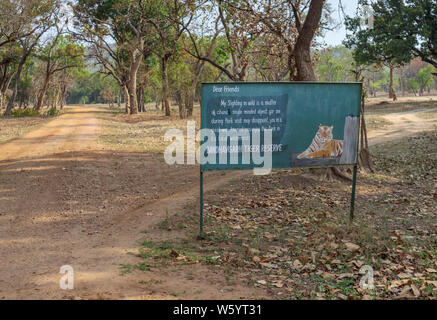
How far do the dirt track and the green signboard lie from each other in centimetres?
204

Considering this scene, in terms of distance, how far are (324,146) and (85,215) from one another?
470cm

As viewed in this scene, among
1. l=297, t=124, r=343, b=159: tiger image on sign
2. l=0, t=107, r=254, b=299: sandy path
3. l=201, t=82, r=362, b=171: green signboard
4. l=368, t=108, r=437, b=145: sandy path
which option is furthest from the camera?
l=368, t=108, r=437, b=145: sandy path

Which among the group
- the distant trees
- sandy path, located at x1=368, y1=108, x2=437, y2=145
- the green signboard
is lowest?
sandy path, located at x1=368, y1=108, x2=437, y2=145

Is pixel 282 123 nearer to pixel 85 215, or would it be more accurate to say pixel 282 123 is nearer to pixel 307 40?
pixel 85 215

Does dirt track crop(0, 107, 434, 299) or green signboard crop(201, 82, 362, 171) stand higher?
green signboard crop(201, 82, 362, 171)

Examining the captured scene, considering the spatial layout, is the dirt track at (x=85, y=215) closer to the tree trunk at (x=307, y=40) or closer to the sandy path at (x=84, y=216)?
the sandy path at (x=84, y=216)

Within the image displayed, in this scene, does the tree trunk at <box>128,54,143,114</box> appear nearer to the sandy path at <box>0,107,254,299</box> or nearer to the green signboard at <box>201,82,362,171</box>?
the sandy path at <box>0,107,254,299</box>

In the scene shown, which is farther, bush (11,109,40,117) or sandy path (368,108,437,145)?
bush (11,109,40,117)

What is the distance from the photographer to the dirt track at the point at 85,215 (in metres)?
5.23

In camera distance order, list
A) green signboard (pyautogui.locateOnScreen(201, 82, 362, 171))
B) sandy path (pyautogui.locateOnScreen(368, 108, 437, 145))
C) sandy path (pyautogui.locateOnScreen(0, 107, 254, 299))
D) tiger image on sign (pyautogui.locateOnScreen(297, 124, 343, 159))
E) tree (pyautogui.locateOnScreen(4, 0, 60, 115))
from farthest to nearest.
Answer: tree (pyautogui.locateOnScreen(4, 0, 60, 115)) → sandy path (pyautogui.locateOnScreen(368, 108, 437, 145)) → tiger image on sign (pyautogui.locateOnScreen(297, 124, 343, 159)) → green signboard (pyautogui.locateOnScreen(201, 82, 362, 171)) → sandy path (pyautogui.locateOnScreen(0, 107, 254, 299))

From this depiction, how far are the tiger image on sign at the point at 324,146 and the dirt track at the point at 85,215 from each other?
3054 mm

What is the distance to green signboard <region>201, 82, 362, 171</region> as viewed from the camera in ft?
23.4

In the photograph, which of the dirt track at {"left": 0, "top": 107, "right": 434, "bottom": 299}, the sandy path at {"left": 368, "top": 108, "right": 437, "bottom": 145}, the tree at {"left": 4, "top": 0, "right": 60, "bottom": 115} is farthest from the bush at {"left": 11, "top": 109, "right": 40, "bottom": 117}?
the sandy path at {"left": 368, "top": 108, "right": 437, "bottom": 145}
